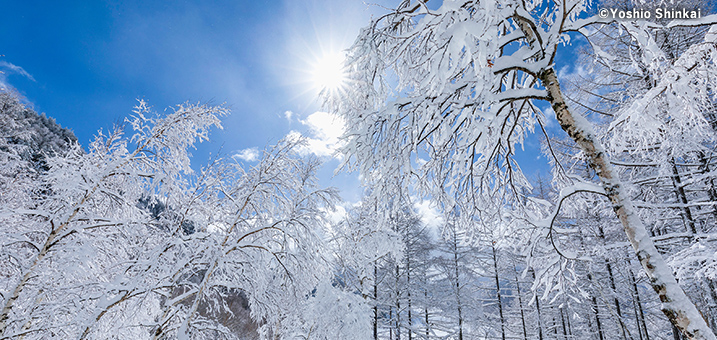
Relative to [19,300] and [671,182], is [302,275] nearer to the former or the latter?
[19,300]

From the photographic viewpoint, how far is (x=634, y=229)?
2107 mm

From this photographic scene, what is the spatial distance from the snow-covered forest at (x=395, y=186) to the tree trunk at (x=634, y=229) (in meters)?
0.01

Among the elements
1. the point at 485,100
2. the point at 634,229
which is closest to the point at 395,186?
the point at 485,100

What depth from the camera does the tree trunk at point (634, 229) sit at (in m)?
1.86

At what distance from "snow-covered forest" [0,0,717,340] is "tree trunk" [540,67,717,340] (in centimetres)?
1

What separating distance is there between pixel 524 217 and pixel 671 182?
5128mm

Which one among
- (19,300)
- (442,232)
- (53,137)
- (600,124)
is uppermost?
(53,137)

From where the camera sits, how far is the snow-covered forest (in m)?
2.27

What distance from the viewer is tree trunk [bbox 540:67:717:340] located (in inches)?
73.1

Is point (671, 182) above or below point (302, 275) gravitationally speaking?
above

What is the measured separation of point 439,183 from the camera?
121 inches

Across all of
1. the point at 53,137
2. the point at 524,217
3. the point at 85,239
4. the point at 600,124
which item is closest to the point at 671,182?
the point at 600,124

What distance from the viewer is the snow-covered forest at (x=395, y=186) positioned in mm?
2273

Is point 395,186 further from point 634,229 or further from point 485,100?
point 634,229
